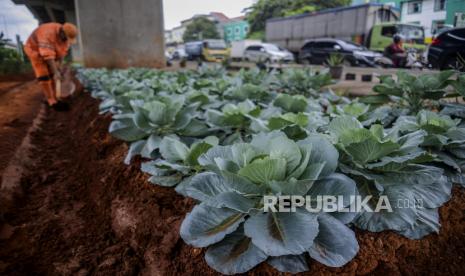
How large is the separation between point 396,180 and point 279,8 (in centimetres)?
3931

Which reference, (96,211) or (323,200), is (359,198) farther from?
(96,211)

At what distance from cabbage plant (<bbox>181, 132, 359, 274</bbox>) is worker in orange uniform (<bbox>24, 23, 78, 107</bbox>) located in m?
5.24

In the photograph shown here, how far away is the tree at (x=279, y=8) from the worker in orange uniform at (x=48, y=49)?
96.0 feet

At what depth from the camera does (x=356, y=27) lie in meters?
17.0

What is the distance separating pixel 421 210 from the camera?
1085 mm

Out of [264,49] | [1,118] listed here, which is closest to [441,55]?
[1,118]

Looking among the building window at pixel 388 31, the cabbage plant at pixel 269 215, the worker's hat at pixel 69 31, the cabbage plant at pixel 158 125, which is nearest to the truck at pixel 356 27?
the building window at pixel 388 31

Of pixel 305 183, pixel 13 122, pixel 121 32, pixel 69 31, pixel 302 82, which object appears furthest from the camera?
pixel 121 32

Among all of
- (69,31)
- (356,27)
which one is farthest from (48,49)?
(356,27)

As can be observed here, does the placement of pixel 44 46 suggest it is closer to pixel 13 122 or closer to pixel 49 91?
pixel 49 91

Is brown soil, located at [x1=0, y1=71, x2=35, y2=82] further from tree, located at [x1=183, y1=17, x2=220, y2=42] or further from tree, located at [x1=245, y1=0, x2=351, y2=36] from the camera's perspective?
Answer: tree, located at [x1=183, y1=17, x2=220, y2=42]

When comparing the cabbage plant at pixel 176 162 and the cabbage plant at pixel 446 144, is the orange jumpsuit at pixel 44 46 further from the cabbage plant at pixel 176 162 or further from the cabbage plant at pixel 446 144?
the cabbage plant at pixel 446 144

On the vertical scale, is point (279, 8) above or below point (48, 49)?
above

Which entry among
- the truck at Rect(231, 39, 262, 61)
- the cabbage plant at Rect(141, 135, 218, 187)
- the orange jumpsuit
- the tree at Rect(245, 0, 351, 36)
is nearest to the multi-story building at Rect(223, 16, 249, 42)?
the tree at Rect(245, 0, 351, 36)
